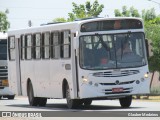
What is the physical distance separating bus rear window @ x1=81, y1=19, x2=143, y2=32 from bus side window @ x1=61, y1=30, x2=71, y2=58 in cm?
95

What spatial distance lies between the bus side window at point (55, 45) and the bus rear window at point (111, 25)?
1.88m

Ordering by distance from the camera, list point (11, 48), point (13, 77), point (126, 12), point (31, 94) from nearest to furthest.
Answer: point (31, 94) → point (11, 48) → point (13, 77) → point (126, 12)

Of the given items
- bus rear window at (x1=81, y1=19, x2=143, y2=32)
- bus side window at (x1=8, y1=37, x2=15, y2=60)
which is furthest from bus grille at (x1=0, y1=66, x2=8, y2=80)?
bus rear window at (x1=81, y1=19, x2=143, y2=32)

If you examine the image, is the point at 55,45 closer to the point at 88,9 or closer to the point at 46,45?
the point at 46,45

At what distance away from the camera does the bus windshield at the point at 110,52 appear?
28156 mm

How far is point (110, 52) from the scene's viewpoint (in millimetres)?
28297

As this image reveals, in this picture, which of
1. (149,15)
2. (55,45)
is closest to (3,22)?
(149,15)

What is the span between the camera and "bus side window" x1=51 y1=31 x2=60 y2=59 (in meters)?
30.1

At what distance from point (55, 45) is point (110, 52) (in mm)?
2766

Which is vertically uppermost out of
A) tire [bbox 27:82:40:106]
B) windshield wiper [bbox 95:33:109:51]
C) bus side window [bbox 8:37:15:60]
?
windshield wiper [bbox 95:33:109:51]

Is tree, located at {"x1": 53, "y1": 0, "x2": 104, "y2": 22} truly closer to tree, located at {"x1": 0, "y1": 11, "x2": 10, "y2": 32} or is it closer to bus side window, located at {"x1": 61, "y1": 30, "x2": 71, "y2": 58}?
tree, located at {"x1": 0, "y1": 11, "x2": 10, "y2": 32}

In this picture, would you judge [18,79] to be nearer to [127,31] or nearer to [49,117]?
[127,31]

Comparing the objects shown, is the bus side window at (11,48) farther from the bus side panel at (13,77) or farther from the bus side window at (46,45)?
the bus side window at (46,45)

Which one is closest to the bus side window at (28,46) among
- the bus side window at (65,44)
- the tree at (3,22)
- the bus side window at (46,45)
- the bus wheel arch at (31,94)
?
the bus wheel arch at (31,94)
